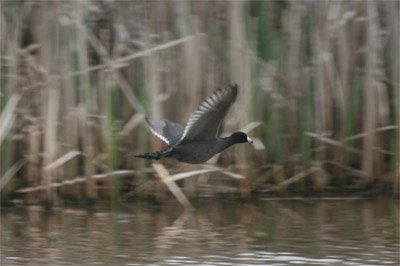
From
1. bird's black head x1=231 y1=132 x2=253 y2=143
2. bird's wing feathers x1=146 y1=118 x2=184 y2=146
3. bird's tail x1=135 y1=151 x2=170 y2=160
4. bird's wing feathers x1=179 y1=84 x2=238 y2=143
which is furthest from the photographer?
bird's wing feathers x1=146 y1=118 x2=184 y2=146

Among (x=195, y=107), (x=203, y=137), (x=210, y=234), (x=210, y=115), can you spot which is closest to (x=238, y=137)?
(x=203, y=137)

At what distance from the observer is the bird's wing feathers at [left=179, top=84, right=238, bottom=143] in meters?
5.20

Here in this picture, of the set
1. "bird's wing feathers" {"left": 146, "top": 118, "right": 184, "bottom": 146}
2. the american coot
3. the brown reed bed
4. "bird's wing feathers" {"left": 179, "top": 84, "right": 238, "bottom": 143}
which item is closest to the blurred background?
the brown reed bed

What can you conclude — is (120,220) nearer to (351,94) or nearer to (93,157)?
(93,157)

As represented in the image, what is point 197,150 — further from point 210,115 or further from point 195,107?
point 195,107

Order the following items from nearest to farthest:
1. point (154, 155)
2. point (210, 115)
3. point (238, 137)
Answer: point (210, 115)
point (154, 155)
point (238, 137)

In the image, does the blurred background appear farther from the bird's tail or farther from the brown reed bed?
the bird's tail

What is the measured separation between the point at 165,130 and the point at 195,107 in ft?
3.93

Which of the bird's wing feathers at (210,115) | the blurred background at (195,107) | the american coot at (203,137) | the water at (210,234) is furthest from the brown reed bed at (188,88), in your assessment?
the bird's wing feathers at (210,115)

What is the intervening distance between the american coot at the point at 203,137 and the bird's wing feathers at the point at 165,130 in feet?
0.07

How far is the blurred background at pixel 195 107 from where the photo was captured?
7.43 meters

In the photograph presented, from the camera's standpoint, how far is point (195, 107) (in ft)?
24.6

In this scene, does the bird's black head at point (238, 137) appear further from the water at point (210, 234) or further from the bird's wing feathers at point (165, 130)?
the water at point (210, 234)

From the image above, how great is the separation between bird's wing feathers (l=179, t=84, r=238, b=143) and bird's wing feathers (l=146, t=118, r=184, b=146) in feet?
1.47
